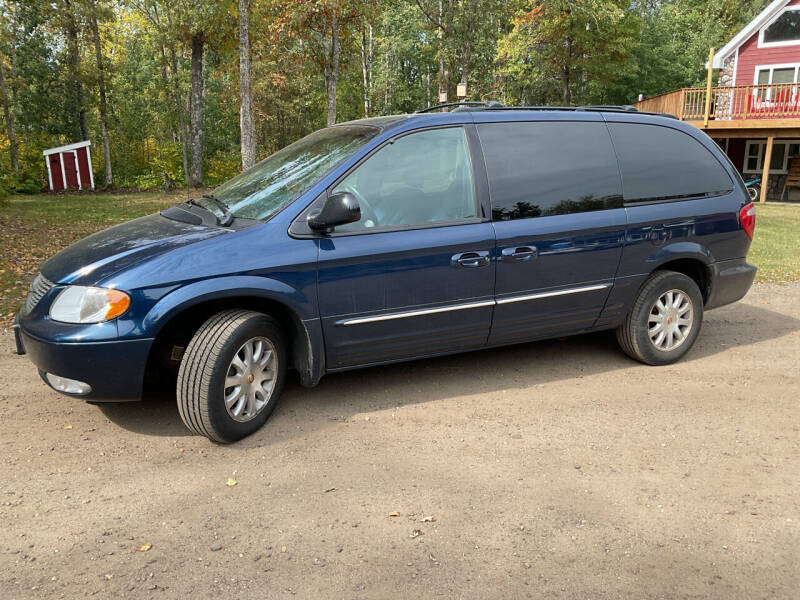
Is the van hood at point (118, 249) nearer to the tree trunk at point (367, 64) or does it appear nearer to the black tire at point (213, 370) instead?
the black tire at point (213, 370)

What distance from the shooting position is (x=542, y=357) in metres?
5.68

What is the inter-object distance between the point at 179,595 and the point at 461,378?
113 inches

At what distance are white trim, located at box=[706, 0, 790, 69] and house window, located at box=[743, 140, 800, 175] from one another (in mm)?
3791

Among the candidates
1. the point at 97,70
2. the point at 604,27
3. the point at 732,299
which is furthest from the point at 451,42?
the point at 732,299

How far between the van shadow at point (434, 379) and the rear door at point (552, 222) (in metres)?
0.45

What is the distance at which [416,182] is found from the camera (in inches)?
176

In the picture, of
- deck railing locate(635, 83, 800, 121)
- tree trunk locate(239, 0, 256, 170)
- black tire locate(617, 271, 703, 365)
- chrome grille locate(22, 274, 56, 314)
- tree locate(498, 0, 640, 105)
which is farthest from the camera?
tree locate(498, 0, 640, 105)

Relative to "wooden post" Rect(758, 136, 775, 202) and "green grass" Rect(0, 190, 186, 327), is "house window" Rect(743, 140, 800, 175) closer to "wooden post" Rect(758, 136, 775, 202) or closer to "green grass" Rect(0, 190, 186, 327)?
"wooden post" Rect(758, 136, 775, 202)

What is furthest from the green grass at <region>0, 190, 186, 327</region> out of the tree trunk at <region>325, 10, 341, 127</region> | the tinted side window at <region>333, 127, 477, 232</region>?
the tree trunk at <region>325, 10, 341, 127</region>

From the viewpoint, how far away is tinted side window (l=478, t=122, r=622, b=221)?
4672 millimetres

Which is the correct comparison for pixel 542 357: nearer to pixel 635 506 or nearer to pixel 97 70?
pixel 635 506

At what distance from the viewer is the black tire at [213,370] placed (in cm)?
380

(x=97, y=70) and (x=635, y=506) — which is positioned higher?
(x=97, y=70)

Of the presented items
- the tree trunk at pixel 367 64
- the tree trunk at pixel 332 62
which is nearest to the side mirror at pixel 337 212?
the tree trunk at pixel 332 62
